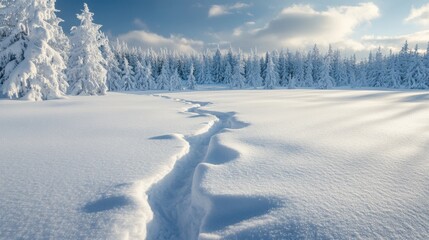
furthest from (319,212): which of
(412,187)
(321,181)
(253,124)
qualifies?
(253,124)

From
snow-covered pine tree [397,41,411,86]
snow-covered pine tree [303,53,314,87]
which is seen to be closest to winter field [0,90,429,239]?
snow-covered pine tree [397,41,411,86]

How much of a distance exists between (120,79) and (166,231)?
5836 cm

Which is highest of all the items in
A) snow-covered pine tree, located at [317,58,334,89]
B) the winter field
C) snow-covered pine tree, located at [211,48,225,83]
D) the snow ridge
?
snow-covered pine tree, located at [211,48,225,83]

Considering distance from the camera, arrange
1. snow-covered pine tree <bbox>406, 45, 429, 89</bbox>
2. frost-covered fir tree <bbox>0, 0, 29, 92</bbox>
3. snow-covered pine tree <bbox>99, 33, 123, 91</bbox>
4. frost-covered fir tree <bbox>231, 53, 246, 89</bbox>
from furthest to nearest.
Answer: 1. frost-covered fir tree <bbox>231, 53, 246, 89</bbox>
2. snow-covered pine tree <bbox>406, 45, 429, 89</bbox>
3. snow-covered pine tree <bbox>99, 33, 123, 91</bbox>
4. frost-covered fir tree <bbox>0, 0, 29, 92</bbox>

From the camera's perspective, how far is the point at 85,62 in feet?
94.0

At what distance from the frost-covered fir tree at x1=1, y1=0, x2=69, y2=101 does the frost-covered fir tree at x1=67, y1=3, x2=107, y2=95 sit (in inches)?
337

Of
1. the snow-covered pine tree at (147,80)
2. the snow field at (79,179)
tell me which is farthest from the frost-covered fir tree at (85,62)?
the snow-covered pine tree at (147,80)

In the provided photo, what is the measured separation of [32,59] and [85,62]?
10638 millimetres

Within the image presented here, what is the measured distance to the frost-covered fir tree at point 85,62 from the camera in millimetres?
28266

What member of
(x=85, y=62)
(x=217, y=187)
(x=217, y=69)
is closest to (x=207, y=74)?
(x=217, y=69)

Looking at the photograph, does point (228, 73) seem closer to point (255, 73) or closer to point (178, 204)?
point (255, 73)

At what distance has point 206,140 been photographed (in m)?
7.95

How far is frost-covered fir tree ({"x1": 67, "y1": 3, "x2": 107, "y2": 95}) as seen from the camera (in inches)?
1113

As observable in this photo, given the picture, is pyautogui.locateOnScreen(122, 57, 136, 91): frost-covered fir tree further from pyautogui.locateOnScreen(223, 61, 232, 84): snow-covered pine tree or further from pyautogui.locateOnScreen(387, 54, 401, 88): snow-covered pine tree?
pyautogui.locateOnScreen(387, 54, 401, 88): snow-covered pine tree
